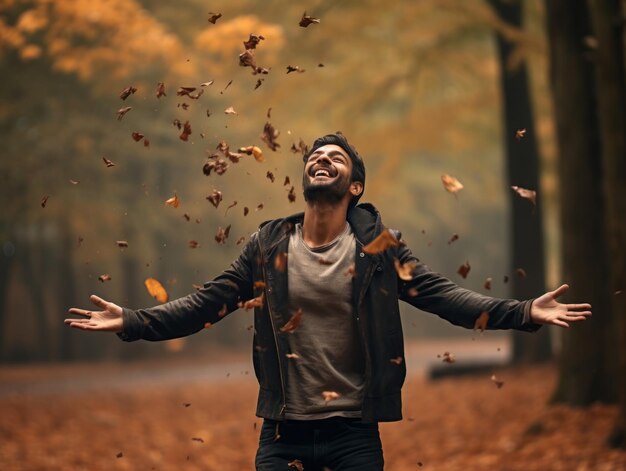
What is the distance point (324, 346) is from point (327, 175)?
72 cm

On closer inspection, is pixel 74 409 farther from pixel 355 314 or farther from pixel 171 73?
pixel 355 314

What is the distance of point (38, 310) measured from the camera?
30.5 m

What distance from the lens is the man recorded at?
14.3 feet

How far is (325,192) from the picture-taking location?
4.49 meters

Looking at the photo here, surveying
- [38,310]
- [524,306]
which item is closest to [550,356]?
[524,306]

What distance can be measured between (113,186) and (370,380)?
20.5 metres

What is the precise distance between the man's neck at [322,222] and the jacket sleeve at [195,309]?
0.27 meters

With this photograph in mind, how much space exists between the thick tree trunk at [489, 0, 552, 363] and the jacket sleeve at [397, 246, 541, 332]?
1276cm

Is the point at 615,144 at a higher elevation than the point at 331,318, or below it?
higher

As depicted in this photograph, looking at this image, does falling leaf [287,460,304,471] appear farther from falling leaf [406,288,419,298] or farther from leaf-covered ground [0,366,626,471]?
leaf-covered ground [0,366,626,471]

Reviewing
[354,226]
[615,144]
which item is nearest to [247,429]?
[615,144]

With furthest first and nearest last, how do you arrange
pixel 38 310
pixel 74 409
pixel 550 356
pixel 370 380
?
pixel 38 310 → pixel 550 356 → pixel 74 409 → pixel 370 380

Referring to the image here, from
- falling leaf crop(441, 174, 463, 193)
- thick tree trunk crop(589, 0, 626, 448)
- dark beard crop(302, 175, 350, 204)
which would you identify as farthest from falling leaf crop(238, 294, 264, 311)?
thick tree trunk crop(589, 0, 626, 448)

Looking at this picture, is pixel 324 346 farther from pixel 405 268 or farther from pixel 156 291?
pixel 156 291
